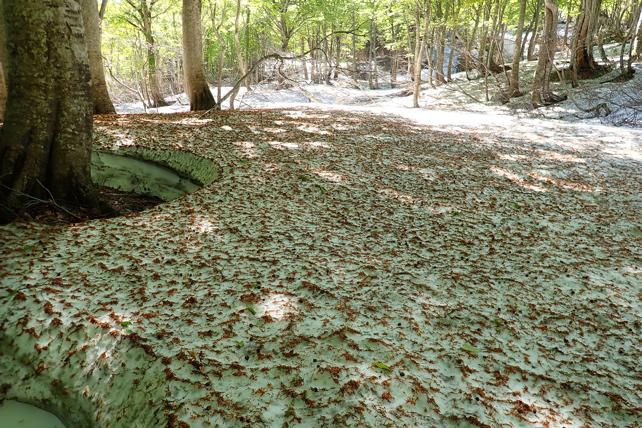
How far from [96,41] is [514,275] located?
29.0 ft

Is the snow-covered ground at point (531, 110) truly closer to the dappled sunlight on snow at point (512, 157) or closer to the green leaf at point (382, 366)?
the dappled sunlight on snow at point (512, 157)

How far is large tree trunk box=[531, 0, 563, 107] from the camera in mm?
11595

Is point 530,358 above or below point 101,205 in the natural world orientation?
below

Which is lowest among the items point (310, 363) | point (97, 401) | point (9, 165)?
point (97, 401)

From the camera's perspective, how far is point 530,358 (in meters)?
2.28

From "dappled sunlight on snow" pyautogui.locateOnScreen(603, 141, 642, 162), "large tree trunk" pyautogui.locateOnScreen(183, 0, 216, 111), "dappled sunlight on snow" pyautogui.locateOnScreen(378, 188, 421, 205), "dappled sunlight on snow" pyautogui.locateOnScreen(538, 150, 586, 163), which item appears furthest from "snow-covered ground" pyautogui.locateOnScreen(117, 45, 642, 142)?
"dappled sunlight on snow" pyautogui.locateOnScreen(378, 188, 421, 205)

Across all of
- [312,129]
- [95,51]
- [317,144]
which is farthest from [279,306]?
[95,51]

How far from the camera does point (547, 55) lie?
1189cm

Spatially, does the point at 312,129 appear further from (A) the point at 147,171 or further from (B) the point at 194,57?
(B) the point at 194,57

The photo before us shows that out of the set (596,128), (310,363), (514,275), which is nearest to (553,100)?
(596,128)

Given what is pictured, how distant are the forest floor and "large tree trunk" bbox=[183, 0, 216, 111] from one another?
18.0 feet

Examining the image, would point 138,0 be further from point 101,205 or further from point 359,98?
point 101,205

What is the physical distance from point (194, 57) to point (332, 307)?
8.62 m

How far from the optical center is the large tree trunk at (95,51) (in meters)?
7.96
